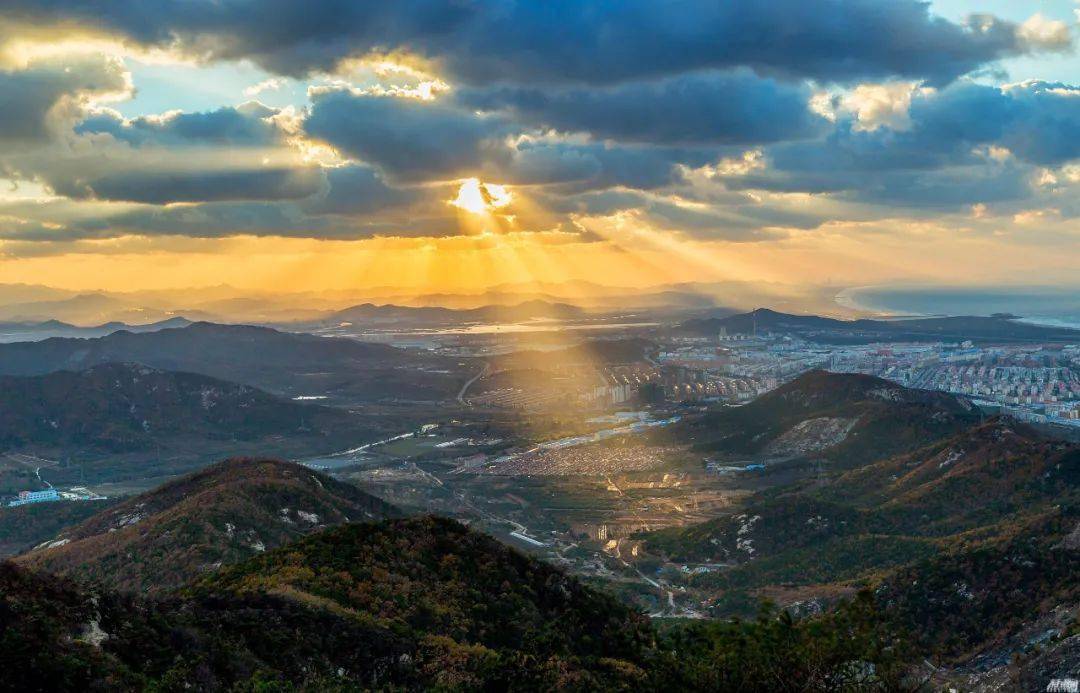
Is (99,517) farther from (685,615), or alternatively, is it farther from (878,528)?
(878,528)

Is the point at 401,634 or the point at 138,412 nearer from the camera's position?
the point at 401,634

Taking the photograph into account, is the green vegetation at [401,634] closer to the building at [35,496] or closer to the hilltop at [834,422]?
the hilltop at [834,422]

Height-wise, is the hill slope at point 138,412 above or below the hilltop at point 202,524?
below

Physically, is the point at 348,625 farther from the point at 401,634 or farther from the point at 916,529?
the point at 916,529

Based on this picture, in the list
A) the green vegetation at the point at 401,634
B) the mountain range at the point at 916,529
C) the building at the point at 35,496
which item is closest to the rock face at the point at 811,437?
the mountain range at the point at 916,529

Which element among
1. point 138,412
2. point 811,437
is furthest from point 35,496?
point 811,437

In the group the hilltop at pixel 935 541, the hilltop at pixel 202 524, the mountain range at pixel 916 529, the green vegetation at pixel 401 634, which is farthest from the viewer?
the hilltop at pixel 202 524
